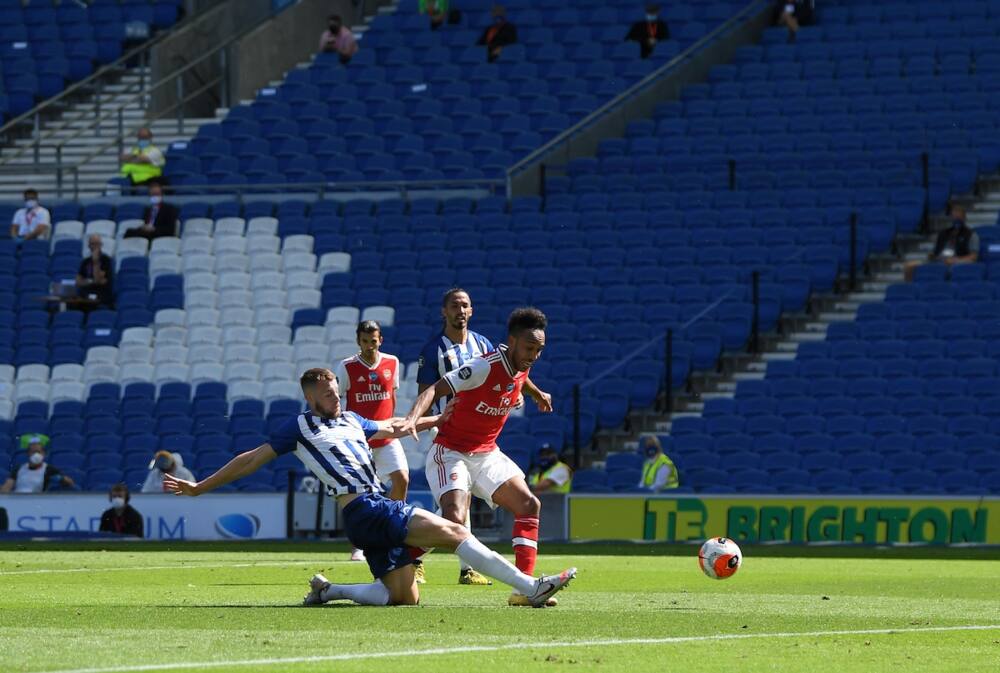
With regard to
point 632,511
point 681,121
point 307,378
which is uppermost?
point 681,121

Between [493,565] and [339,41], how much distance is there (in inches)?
1062

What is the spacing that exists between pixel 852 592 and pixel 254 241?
19.2 m

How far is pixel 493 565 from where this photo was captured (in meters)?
11.3

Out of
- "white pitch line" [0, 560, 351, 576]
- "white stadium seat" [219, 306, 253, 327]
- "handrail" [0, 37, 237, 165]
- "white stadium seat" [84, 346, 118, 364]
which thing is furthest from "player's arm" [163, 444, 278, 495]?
"handrail" [0, 37, 237, 165]

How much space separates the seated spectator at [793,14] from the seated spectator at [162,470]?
14430mm

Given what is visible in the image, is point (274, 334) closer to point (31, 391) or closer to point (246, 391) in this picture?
point (246, 391)

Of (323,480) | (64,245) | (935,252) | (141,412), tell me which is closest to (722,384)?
(935,252)

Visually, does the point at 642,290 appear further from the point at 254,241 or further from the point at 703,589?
the point at 703,589

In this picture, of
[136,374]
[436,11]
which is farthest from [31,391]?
[436,11]

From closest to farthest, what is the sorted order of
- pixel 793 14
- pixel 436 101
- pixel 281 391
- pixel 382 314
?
pixel 281 391
pixel 382 314
pixel 436 101
pixel 793 14

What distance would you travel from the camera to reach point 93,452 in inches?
1139

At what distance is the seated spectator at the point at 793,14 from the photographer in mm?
34594

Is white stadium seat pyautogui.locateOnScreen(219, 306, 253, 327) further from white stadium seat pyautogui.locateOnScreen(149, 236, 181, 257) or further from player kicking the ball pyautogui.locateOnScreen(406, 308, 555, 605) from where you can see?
player kicking the ball pyautogui.locateOnScreen(406, 308, 555, 605)

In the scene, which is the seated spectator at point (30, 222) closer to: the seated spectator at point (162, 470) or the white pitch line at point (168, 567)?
the seated spectator at point (162, 470)
